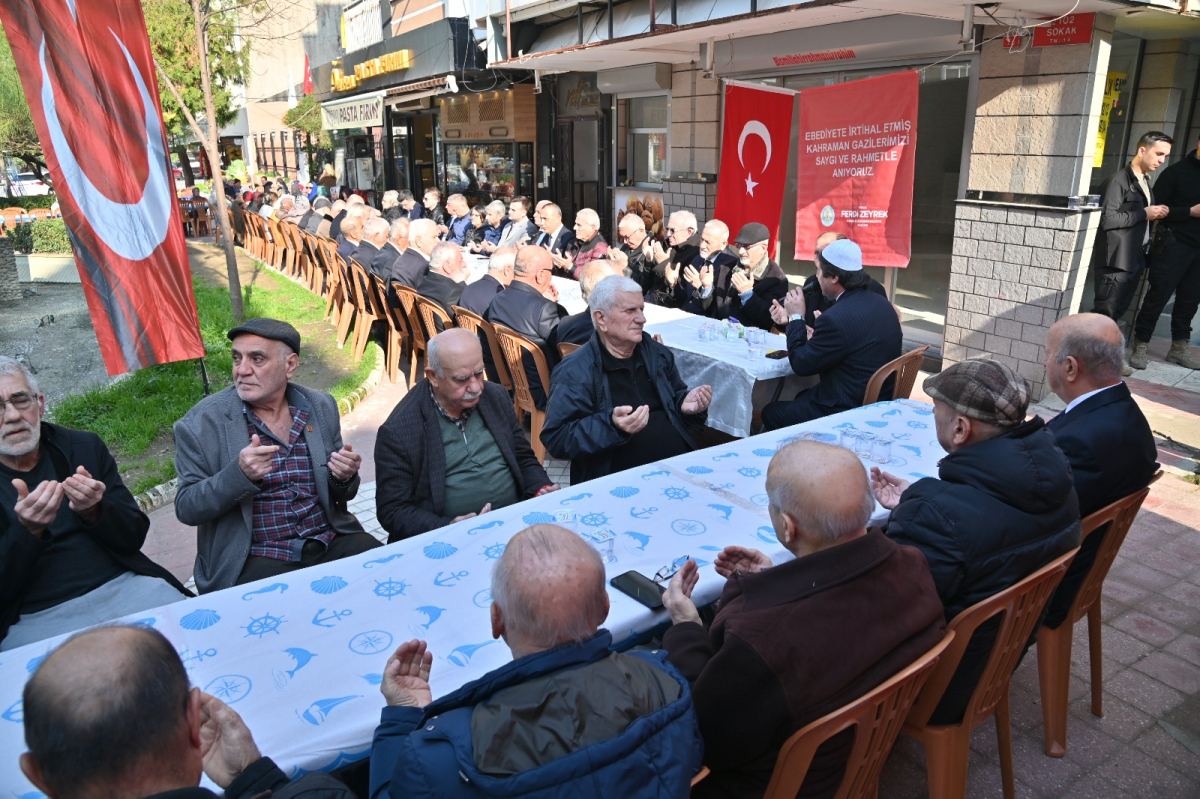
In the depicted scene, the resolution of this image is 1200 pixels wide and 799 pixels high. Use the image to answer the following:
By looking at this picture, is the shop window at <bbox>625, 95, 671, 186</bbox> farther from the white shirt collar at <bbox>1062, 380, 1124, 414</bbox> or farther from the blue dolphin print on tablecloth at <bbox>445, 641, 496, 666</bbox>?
the blue dolphin print on tablecloth at <bbox>445, 641, 496, 666</bbox>

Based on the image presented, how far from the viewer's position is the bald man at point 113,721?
4.01ft

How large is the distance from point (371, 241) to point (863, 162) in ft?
17.2

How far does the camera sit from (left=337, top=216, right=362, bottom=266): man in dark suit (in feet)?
30.5

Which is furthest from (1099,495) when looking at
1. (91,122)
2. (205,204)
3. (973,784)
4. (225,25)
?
(205,204)

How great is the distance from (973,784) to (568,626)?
192 cm

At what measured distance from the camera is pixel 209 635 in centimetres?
212

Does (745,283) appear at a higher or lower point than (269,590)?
higher

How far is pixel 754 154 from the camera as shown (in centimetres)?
849

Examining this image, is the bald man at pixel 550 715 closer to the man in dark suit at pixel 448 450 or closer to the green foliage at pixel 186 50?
the man in dark suit at pixel 448 450

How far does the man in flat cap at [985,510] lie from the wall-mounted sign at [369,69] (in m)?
Result: 13.2

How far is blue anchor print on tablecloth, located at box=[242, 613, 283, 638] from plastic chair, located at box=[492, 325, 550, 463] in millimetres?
3102

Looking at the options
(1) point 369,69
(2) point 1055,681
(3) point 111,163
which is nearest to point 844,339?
(2) point 1055,681

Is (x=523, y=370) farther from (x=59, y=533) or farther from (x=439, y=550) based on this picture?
(x=59, y=533)

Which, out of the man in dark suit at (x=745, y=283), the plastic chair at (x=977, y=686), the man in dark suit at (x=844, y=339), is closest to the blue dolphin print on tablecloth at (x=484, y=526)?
the plastic chair at (x=977, y=686)
